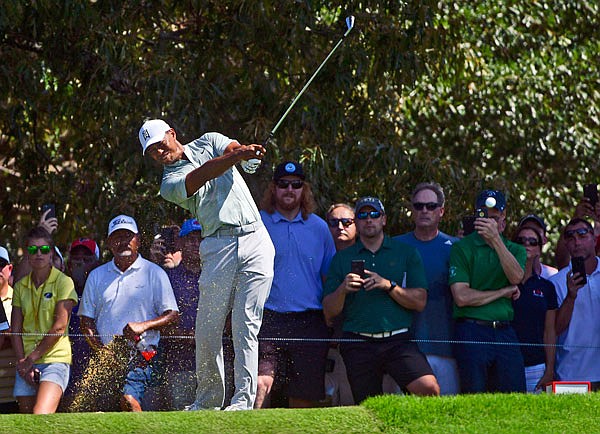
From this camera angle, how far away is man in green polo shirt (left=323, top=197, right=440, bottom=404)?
9.29 meters

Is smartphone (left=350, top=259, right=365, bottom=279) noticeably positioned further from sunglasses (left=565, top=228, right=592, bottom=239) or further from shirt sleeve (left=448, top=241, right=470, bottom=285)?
sunglasses (left=565, top=228, right=592, bottom=239)

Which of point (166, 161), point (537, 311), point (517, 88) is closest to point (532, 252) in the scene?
point (537, 311)

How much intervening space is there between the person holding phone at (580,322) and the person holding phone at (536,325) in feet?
0.29

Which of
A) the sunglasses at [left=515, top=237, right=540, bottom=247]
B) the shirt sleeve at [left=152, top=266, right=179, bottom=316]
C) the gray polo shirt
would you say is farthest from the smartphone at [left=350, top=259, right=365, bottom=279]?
the sunglasses at [left=515, top=237, right=540, bottom=247]

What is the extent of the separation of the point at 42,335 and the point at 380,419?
290 cm

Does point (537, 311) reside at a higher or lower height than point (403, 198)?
lower

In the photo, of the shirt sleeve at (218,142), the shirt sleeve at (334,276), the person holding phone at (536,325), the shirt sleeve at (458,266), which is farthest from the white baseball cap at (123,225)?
the person holding phone at (536,325)

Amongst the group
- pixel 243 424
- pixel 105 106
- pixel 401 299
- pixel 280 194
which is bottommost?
pixel 243 424

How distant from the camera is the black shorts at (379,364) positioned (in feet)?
30.5

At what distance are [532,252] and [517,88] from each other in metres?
→ 7.44

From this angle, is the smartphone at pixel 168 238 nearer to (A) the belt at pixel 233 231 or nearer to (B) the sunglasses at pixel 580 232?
(A) the belt at pixel 233 231

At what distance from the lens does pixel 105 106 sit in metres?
13.1

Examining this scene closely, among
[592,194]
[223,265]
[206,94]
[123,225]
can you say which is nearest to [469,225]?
[592,194]

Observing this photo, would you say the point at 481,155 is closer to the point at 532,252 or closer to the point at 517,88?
the point at 517,88
